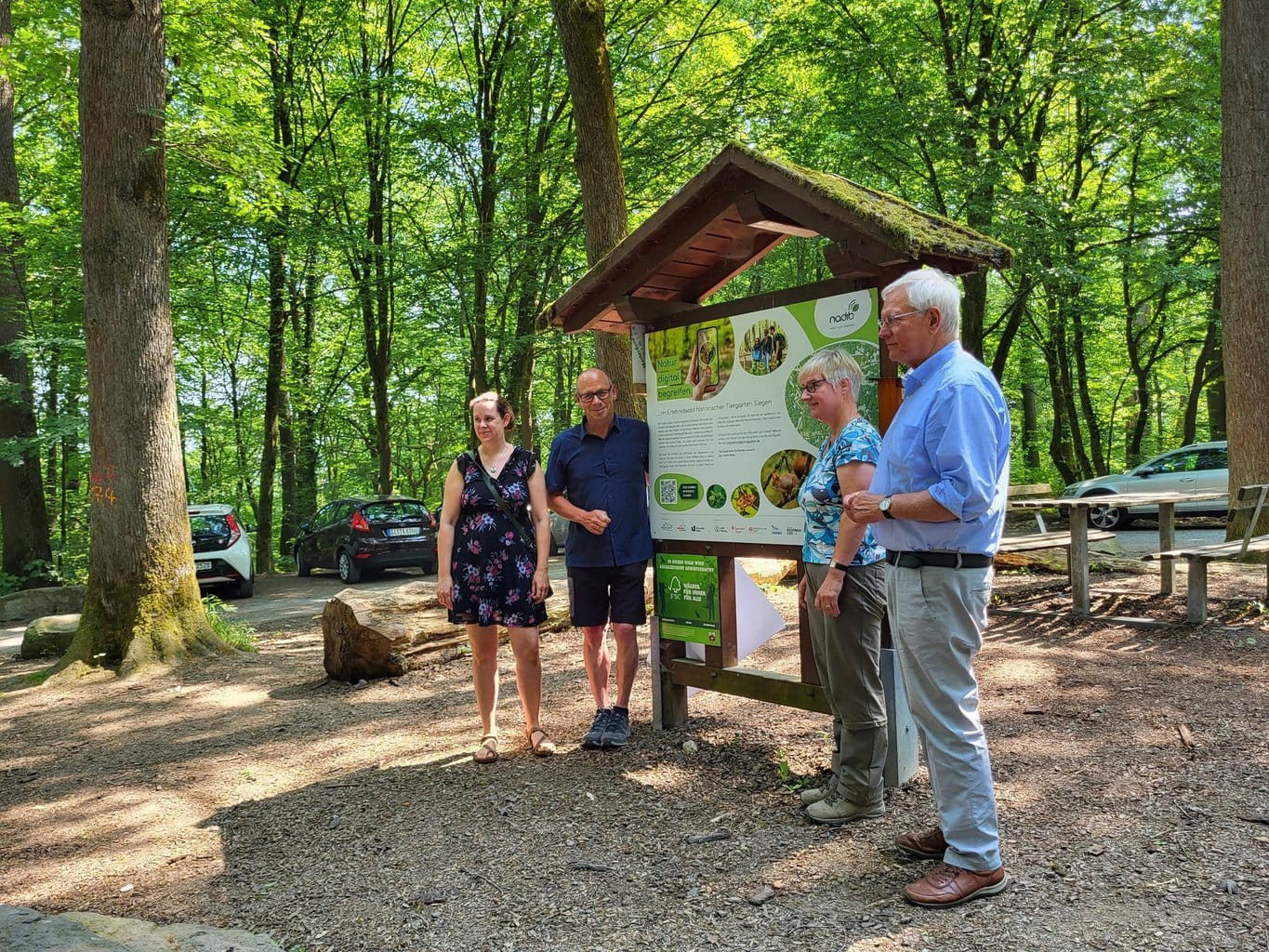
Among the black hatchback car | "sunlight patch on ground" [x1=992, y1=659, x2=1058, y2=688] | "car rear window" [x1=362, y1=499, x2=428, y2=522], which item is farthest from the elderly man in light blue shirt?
"car rear window" [x1=362, y1=499, x2=428, y2=522]

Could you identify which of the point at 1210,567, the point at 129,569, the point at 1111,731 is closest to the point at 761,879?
the point at 1111,731

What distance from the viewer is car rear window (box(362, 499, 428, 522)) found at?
15.1 m

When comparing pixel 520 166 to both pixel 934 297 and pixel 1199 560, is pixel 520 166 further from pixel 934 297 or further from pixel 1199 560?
pixel 934 297

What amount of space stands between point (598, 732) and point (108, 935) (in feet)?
8.07

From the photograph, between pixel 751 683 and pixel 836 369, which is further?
pixel 751 683

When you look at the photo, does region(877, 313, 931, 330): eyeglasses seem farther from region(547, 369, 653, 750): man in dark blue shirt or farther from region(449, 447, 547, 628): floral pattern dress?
region(449, 447, 547, 628): floral pattern dress

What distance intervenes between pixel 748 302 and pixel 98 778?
173 inches

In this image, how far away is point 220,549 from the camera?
1352 cm

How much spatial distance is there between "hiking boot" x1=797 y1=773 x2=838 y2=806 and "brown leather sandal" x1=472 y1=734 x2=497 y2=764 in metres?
1.69

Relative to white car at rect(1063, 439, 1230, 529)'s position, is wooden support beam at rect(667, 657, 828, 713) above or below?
below

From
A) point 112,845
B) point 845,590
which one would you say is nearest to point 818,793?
point 845,590

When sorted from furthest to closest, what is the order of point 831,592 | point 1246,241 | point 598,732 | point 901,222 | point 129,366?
point 1246,241
point 129,366
point 598,732
point 901,222
point 831,592

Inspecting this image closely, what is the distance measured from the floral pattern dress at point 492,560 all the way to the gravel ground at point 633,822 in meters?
0.81

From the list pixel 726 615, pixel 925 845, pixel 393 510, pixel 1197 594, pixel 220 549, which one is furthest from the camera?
pixel 393 510
